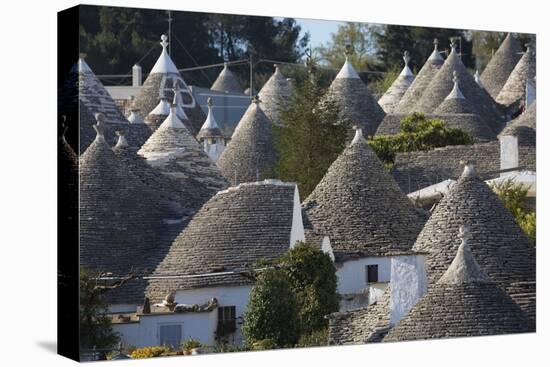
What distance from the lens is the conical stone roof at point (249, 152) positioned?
20.3m

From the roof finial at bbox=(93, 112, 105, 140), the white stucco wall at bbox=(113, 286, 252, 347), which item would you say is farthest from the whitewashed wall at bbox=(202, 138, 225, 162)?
the white stucco wall at bbox=(113, 286, 252, 347)

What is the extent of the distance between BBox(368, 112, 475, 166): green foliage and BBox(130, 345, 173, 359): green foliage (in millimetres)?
5072

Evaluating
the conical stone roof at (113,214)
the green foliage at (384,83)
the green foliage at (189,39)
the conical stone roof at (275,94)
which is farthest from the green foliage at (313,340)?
the green foliage at (384,83)

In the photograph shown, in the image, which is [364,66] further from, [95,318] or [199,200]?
[95,318]

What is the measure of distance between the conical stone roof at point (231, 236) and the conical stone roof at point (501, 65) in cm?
397

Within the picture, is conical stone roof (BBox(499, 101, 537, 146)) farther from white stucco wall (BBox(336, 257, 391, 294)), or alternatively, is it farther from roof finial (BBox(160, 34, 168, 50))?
roof finial (BBox(160, 34, 168, 50))

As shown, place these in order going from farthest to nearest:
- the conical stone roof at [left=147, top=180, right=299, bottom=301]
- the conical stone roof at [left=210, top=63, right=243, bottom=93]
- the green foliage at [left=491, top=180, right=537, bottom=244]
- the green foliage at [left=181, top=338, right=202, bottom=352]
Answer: the green foliage at [left=491, top=180, right=537, bottom=244] → the conical stone roof at [left=210, top=63, right=243, bottom=93] → the conical stone roof at [left=147, top=180, right=299, bottom=301] → the green foliage at [left=181, top=338, right=202, bottom=352]

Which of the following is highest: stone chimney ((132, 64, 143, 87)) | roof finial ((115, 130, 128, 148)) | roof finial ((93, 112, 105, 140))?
stone chimney ((132, 64, 143, 87))

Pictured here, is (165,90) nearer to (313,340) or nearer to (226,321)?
(226,321)

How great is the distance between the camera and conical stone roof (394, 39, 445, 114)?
22675 mm

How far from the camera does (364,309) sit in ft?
66.2

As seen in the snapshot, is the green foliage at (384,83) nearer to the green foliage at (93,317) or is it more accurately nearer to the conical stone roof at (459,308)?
the conical stone roof at (459,308)

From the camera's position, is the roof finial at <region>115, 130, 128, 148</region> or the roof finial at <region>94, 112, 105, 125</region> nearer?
the roof finial at <region>94, 112, 105, 125</region>

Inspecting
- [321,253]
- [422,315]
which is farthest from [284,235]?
[422,315]
